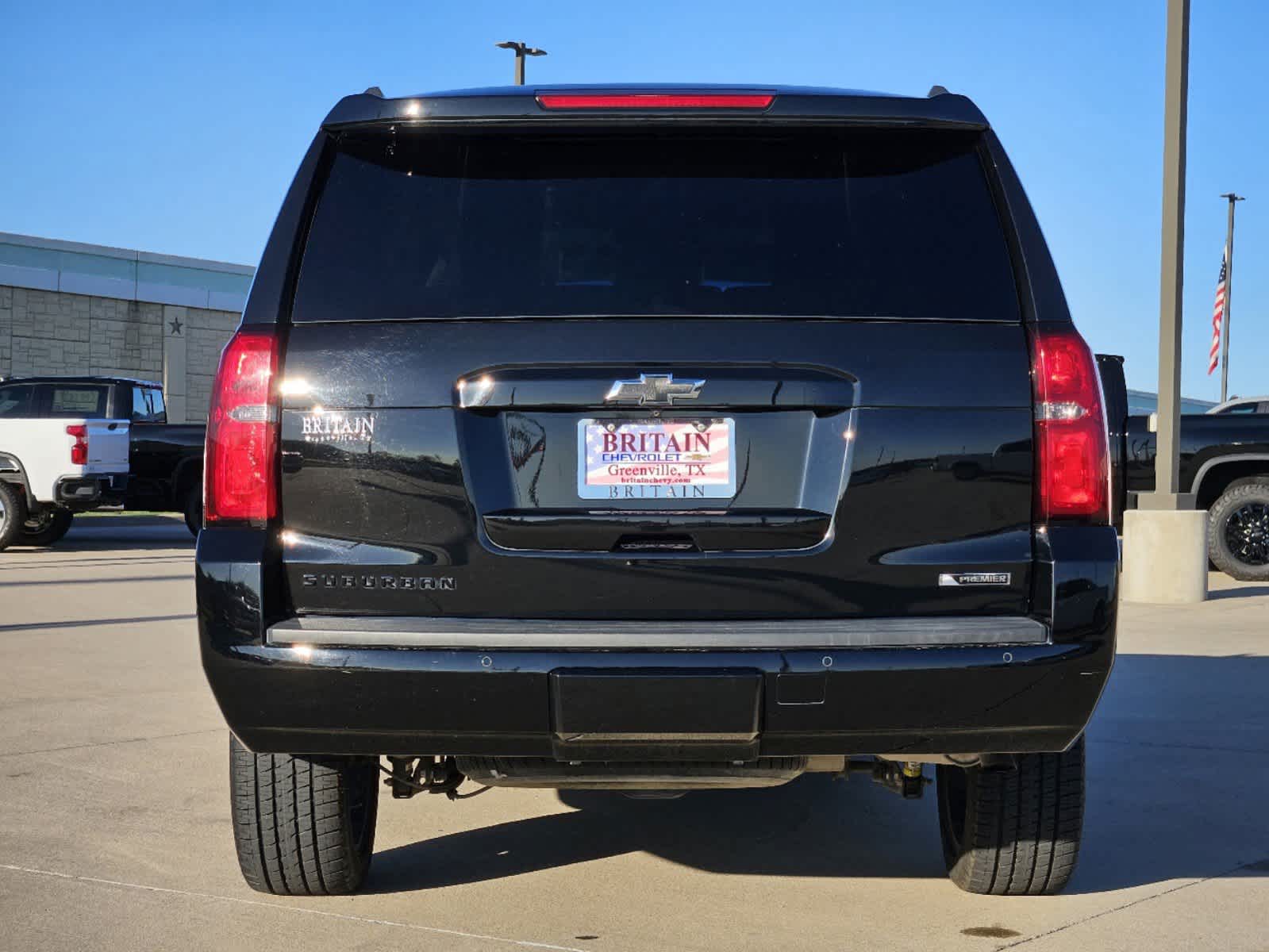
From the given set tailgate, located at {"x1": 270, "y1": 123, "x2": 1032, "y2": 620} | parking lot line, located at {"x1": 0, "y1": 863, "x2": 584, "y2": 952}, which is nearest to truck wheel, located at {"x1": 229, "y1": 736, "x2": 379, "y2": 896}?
parking lot line, located at {"x1": 0, "y1": 863, "x2": 584, "y2": 952}

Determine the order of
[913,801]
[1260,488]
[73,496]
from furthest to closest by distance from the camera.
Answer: [73,496]
[1260,488]
[913,801]

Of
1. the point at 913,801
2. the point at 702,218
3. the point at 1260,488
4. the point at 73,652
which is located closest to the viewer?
the point at 702,218

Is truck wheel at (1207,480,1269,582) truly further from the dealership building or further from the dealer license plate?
the dealership building

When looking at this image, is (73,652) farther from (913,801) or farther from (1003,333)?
(1003,333)

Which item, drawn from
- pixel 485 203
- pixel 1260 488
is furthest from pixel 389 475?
pixel 1260 488

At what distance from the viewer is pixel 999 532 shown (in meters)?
3.68

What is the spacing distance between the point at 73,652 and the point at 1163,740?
6.17 metres

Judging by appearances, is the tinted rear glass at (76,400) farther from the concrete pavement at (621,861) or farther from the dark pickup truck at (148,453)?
the concrete pavement at (621,861)

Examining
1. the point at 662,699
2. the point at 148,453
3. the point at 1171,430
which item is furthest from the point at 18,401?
the point at 662,699

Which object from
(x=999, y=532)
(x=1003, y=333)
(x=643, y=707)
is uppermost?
(x=1003, y=333)

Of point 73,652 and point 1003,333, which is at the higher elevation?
point 1003,333

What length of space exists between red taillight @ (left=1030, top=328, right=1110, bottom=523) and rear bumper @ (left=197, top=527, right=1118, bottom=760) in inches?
2.9

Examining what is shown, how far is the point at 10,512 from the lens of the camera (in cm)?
1881

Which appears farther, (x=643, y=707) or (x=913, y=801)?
(x=913, y=801)
